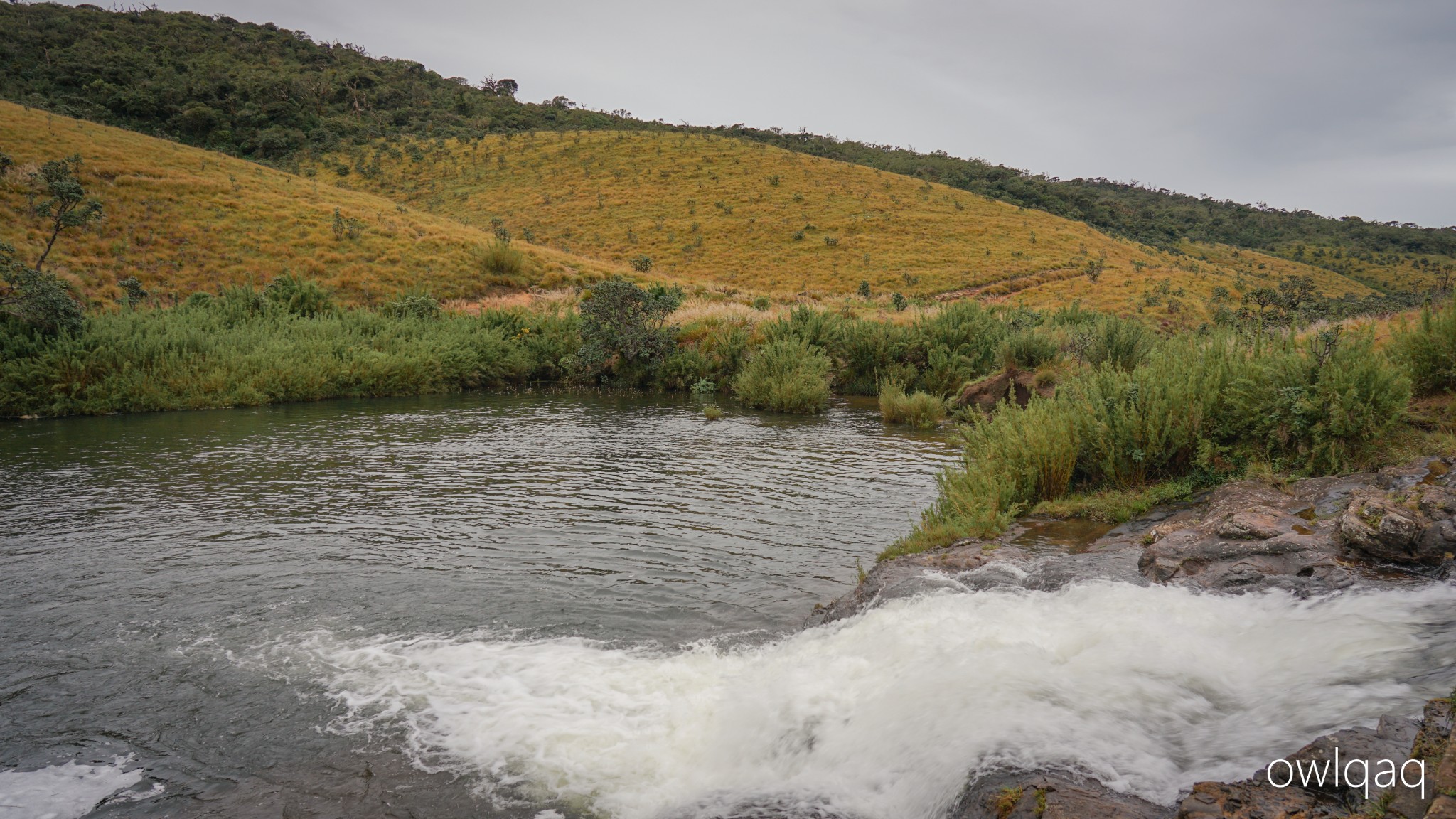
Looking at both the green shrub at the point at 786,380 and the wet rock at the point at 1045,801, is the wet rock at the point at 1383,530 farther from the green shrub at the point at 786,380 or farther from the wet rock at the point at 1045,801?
the green shrub at the point at 786,380

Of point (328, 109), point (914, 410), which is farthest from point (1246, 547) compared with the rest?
point (328, 109)

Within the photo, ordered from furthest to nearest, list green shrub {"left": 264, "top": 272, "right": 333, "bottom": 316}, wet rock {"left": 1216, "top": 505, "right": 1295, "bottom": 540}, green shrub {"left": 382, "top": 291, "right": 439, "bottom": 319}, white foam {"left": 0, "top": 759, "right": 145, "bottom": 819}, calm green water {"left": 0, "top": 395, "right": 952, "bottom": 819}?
green shrub {"left": 382, "top": 291, "right": 439, "bottom": 319}, green shrub {"left": 264, "top": 272, "right": 333, "bottom": 316}, wet rock {"left": 1216, "top": 505, "right": 1295, "bottom": 540}, calm green water {"left": 0, "top": 395, "right": 952, "bottom": 819}, white foam {"left": 0, "top": 759, "right": 145, "bottom": 819}

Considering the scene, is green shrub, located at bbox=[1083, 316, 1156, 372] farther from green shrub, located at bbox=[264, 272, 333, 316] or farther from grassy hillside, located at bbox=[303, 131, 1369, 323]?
grassy hillside, located at bbox=[303, 131, 1369, 323]

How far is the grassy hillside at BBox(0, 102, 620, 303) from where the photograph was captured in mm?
33281

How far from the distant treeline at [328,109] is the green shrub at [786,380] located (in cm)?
6295

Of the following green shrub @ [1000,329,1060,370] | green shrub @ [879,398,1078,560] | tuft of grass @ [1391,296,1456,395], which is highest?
tuft of grass @ [1391,296,1456,395]

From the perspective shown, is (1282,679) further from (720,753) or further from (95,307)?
(95,307)

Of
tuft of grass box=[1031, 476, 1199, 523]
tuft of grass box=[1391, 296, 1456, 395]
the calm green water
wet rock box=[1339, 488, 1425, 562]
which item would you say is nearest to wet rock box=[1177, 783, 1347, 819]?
wet rock box=[1339, 488, 1425, 562]

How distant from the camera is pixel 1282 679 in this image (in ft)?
12.2

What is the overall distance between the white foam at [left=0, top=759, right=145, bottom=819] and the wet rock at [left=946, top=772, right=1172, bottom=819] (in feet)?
14.9

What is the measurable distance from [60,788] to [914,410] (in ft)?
53.6

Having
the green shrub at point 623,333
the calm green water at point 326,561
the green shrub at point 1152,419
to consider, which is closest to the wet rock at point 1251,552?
the green shrub at point 1152,419

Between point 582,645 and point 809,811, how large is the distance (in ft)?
9.13

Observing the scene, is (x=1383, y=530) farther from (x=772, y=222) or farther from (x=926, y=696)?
(x=772, y=222)
